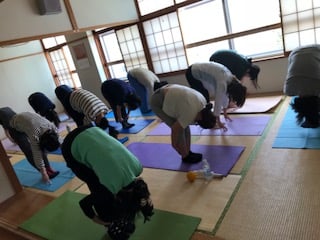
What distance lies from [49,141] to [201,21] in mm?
3686

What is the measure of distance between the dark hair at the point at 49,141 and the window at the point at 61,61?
4.69m

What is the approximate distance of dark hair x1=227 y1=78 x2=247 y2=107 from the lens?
3.14m

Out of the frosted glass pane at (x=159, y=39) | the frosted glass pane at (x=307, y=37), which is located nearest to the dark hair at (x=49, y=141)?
the frosted glass pane at (x=159, y=39)

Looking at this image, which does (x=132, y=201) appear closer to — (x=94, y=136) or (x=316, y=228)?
(x=94, y=136)

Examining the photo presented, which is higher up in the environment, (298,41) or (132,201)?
(298,41)

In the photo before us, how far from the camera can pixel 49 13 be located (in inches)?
159

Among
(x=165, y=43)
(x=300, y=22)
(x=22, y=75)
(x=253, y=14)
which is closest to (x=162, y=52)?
(x=165, y=43)

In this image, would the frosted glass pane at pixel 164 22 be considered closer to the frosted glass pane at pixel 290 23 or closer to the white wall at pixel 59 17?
the white wall at pixel 59 17

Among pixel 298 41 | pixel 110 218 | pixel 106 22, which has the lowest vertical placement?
pixel 110 218

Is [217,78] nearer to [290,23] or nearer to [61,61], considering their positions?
[290,23]

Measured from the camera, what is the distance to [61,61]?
753 cm

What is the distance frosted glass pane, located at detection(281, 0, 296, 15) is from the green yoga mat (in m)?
3.64

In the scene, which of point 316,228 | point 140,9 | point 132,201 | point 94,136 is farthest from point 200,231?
point 140,9

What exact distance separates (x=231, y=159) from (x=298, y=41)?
263 cm
